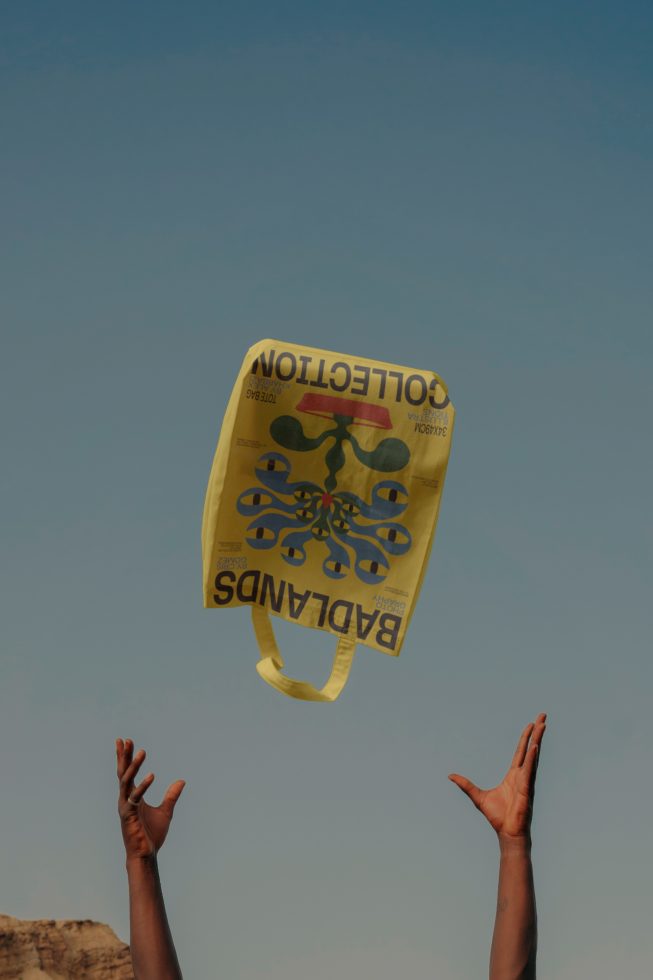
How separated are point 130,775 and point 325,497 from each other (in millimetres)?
2904

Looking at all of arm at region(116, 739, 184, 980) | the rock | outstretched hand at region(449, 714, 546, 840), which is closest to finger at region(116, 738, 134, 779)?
arm at region(116, 739, 184, 980)

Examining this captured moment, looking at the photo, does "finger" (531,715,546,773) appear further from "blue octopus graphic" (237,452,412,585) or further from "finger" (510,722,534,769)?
"blue octopus graphic" (237,452,412,585)

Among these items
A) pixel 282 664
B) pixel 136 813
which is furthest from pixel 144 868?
pixel 282 664

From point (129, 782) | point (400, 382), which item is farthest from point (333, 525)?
point (129, 782)

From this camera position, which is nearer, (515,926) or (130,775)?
(515,926)

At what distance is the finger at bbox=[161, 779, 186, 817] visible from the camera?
23.1 ft

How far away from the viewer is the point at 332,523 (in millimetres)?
9219

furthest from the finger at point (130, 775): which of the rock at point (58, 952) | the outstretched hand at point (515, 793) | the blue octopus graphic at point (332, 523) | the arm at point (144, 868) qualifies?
the rock at point (58, 952)

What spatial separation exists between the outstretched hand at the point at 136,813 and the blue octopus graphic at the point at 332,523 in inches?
98.9

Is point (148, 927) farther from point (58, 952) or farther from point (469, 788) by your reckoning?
point (58, 952)

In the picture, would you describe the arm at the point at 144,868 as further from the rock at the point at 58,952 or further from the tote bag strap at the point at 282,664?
the rock at the point at 58,952

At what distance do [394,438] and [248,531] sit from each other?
116 cm

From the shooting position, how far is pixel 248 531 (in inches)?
358

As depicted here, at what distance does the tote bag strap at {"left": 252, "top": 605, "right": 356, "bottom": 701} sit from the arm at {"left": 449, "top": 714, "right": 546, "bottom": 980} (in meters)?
1.95
